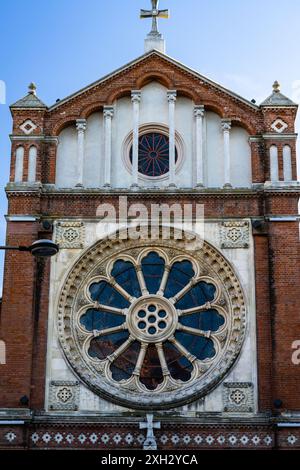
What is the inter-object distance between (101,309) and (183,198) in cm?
352

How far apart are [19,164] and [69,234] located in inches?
92.2

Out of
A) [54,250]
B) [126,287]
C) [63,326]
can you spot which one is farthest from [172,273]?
[54,250]

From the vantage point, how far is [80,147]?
2653cm

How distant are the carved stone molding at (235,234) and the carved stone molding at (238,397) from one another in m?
3.53

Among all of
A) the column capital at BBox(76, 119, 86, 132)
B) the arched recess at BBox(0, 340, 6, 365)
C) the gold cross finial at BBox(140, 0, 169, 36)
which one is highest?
the gold cross finial at BBox(140, 0, 169, 36)

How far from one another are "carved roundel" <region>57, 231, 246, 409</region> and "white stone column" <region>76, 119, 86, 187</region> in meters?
1.93

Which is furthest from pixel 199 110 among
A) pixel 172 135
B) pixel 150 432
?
pixel 150 432

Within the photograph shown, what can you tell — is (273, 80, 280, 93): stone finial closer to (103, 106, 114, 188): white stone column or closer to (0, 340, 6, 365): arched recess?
(103, 106, 114, 188): white stone column

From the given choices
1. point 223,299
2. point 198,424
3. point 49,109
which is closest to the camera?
point 198,424

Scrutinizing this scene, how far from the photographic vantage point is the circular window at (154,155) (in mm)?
26594

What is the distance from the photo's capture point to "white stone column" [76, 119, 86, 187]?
2617cm

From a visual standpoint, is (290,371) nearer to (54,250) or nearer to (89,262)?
(89,262)

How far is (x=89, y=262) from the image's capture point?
25.5 m

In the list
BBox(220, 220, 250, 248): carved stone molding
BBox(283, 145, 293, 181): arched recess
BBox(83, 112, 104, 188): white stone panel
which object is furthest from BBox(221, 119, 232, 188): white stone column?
BBox(83, 112, 104, 188): white stone panel
